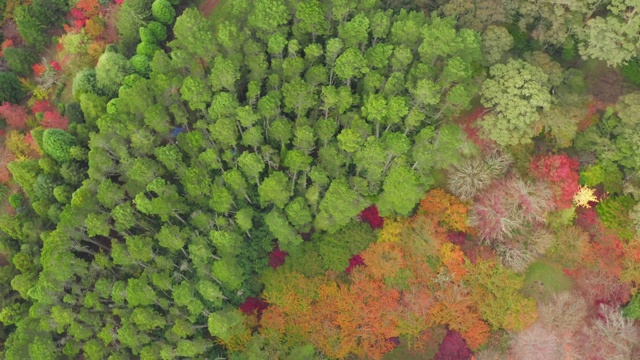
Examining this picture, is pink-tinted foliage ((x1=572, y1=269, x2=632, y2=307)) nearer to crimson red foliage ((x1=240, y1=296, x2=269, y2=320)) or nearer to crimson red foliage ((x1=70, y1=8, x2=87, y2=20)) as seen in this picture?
crimson red foliage ((x1=240, y1=296, x2=269, y2=320))

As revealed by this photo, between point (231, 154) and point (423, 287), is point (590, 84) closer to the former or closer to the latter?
point (423, 287)

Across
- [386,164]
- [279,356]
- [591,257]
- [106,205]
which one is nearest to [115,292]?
[106,205]

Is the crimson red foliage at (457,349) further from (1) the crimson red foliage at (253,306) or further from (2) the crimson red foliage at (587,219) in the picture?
(1) the crimson red foliage at (253,306)

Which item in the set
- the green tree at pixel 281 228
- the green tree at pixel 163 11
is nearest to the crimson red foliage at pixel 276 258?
the green tree at pixel 281 228

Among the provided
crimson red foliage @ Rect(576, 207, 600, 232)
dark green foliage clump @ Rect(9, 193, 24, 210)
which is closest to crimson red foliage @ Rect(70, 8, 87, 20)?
dark green foliage clump @ Rect(9, 193, 24, 210)

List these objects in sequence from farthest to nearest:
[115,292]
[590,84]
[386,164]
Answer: [590,84] < [386,164] < [115,292]

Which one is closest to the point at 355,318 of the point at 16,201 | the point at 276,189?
the point at 276,189

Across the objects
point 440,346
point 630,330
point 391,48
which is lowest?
point 630,330

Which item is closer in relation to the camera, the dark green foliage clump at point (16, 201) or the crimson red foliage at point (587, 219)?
the crimson red foliage at point (587, 219)
